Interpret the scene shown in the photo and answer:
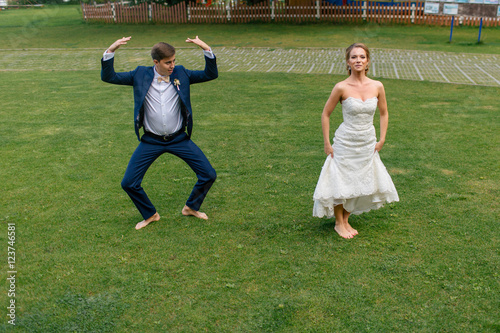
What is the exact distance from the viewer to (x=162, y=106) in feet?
18.4

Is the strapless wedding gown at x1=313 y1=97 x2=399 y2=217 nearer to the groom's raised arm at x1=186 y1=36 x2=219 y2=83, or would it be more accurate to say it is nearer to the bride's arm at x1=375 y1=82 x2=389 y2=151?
the bride's arm at x1=375 y1=82 x2=389 y2=151

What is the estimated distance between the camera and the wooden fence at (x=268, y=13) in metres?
26.9

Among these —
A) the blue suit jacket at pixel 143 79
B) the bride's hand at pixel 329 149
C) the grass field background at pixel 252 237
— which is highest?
the blue suit jacket at pixel 143 79

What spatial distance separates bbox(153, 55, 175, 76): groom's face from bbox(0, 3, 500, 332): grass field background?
180cm

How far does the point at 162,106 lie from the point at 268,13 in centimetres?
2487

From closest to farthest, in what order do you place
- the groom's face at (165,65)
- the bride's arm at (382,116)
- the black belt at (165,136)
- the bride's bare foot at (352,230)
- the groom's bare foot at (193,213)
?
1. the bride's arm at (382,116)
2. the groom's face at (165,65)
3. the bride's bare foot at (352,230)
4. the black belt at (165,136)
5. the groom's bare foot at (193,213)

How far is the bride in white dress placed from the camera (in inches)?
201

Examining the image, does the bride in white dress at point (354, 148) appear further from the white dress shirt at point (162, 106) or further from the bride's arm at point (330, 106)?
the white dress shirt at point (162, 106)

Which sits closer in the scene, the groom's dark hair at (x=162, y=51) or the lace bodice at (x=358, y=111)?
the lace bodice at (x=358, y=111)

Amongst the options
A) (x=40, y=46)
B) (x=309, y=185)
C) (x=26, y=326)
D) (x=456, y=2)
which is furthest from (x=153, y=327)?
(x=40, y=46)

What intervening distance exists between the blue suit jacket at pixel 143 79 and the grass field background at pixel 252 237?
137 cm

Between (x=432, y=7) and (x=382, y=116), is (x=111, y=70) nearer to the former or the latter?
(x=382, y=116)

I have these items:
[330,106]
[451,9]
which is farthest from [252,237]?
[451,9]

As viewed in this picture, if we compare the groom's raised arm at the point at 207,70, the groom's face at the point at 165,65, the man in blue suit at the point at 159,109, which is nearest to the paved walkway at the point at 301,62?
the groom's raised arm at the point at 207,70
